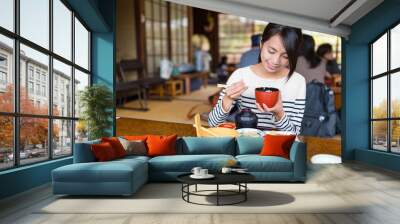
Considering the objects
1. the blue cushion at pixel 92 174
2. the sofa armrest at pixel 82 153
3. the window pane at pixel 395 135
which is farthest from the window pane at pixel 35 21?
the window pane at pixel 395 135

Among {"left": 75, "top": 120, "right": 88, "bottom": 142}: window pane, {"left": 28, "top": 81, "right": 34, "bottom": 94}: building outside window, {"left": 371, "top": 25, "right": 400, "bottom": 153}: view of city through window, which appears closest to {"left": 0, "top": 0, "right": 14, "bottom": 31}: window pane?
{"left": 28, "top": 81, "right": 34, "bottom": 94}: building outside window

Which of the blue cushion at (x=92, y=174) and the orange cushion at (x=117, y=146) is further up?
the orange cushion at (x=117, y=146)

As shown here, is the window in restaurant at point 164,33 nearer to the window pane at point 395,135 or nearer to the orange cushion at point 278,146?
the orange cushion at point 278,146

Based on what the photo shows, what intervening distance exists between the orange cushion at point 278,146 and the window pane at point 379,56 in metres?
3.31

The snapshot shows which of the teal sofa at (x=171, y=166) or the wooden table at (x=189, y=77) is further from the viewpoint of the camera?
the wooden table at (x=189, y=77)

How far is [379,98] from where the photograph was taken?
32.1 ft

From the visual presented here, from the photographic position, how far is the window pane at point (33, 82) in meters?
6.21

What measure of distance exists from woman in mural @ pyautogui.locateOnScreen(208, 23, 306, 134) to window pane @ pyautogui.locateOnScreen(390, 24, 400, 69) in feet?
7.11

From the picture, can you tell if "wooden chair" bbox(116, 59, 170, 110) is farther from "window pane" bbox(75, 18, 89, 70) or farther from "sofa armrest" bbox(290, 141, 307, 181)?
"sofa armrest" bbox(290, 141, 307, 181)

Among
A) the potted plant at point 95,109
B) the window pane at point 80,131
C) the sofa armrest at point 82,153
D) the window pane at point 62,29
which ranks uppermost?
the window pane at point 62,29

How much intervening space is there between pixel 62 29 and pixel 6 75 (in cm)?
235

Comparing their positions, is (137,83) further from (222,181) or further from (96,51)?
(222,181)

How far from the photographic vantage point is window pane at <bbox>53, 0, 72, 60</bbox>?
7480 mm

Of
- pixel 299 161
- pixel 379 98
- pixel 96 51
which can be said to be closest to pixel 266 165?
pixel 299 161
